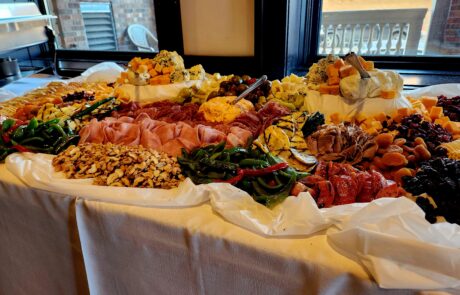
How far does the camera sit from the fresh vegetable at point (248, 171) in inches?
31.8

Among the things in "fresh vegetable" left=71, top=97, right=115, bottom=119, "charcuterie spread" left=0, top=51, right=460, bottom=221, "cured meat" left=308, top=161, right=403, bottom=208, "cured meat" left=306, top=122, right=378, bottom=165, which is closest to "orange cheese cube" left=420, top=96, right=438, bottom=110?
"charcuterie spread" left=0, top=51, right=460, bottom=221

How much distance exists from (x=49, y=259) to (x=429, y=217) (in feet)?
3.54

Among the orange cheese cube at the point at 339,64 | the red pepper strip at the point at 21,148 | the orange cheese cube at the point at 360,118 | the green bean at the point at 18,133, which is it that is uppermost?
the orange cheese cube at the point at 339,64

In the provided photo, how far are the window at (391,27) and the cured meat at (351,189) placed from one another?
1599 millimetres

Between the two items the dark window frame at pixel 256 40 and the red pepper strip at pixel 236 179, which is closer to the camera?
the red pepper strip at pixel 236 179

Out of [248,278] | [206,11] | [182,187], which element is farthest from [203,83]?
[248,278]

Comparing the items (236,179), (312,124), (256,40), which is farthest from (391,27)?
(236,179)

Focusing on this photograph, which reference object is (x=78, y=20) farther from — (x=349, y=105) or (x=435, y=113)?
(x=435, y=113)

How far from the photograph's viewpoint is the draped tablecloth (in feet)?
2.12

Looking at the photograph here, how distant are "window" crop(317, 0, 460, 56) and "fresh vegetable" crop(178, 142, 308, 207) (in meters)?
1.61

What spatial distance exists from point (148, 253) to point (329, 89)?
944 mm

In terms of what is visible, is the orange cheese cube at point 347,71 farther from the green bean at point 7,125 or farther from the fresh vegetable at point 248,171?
the green bean at point 7,125

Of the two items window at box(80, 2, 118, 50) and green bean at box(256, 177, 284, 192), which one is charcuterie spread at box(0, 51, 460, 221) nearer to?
green bean at box(256, 177, 284, 192)

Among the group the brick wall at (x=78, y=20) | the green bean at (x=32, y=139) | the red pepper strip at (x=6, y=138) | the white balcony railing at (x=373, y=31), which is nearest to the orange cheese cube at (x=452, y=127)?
the white balcony railing at (x=373, y=31)
